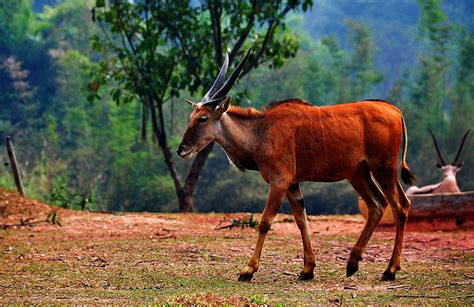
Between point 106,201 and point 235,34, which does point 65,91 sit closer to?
point 106,201

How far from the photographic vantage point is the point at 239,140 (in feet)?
26.2

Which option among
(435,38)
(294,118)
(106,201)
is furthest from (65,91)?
(294,118)

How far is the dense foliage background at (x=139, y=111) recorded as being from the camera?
119 ft

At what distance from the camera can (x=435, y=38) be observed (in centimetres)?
3947

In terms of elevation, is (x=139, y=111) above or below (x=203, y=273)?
below

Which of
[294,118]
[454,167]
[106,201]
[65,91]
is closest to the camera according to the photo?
[294,118]

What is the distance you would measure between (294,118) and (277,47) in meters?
9.86

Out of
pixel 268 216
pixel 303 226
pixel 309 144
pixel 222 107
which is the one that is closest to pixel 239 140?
pixel 222 107

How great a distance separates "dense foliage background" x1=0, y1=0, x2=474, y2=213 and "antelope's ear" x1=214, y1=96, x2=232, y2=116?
19733 mm

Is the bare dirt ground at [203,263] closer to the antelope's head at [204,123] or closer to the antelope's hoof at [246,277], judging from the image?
the antelope's hoof at [246,277]

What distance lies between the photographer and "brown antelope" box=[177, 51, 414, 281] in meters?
7.81

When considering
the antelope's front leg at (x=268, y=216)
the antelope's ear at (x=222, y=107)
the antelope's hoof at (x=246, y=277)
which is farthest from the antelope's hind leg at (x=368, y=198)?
the antelope's ear at (x=222, y=107)

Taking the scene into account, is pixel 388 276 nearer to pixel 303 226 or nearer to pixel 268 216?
pixel 303 226

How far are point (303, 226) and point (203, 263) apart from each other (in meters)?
1.37
